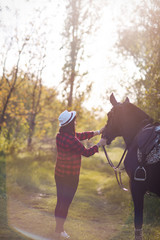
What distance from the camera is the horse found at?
372cm

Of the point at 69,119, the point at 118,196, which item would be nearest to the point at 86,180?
the point at 118,196

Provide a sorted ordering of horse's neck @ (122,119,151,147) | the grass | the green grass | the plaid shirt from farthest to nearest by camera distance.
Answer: the grass, the plaid shirt, the green grass, horse's neck @ (122,119,151,147)

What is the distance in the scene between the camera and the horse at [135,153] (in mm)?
3723

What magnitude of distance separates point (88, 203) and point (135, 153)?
A: 4972 millimetres

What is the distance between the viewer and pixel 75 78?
47.8ft

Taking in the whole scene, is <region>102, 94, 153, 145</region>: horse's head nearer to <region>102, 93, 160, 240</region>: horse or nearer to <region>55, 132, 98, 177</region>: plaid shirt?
<region>102, 93, 160, 240</region>: horse

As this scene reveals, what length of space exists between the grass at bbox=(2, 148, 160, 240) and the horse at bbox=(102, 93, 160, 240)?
Answer: 149 centimetres

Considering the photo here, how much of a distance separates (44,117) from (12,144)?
2957mm

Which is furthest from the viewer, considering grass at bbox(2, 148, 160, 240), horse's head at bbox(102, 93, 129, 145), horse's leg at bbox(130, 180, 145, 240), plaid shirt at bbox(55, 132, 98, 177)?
grass at bbox(2, 148, 160, 240)

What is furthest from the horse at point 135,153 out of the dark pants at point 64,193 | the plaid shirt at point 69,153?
the dark pants at point 64,193

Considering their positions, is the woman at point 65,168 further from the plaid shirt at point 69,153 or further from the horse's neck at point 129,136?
the horse's neck at point 129,136

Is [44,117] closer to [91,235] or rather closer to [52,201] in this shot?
[52,201]

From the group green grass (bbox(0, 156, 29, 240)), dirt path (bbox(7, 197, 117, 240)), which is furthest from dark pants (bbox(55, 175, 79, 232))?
green grass (bbox(0, 156, 29, 240))

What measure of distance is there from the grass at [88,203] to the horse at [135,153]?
1492mm
